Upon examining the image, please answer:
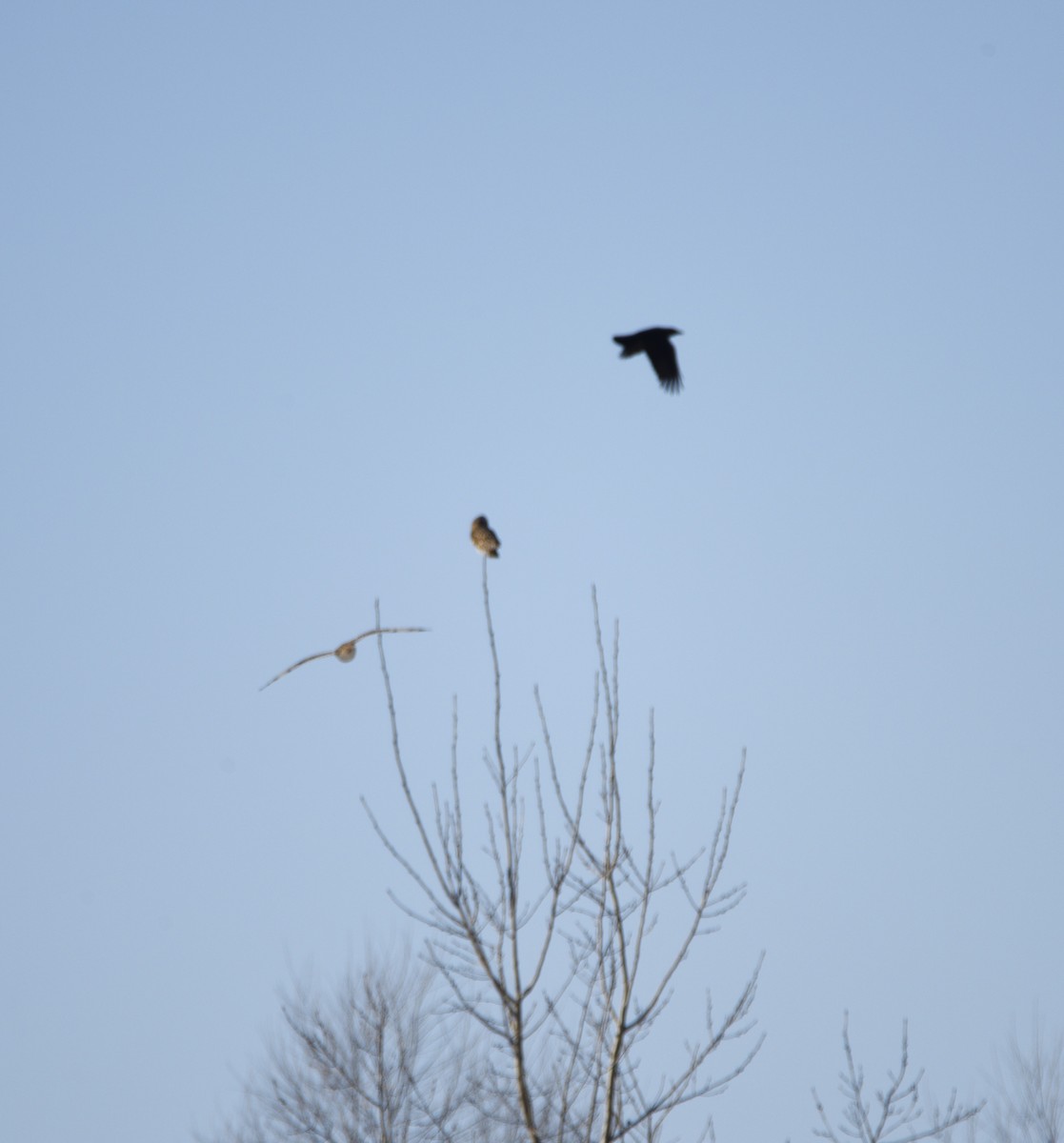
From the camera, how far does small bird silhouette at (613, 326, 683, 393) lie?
990 cm

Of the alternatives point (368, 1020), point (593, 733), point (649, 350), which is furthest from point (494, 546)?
point (368, 1020)

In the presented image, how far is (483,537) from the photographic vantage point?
7.07 meters

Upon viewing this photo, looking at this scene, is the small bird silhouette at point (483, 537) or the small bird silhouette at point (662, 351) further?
the small bird silhouette at point (662, 351)

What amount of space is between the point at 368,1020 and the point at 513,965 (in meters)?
10.3

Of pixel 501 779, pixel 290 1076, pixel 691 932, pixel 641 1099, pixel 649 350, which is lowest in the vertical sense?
pixel 641 1099

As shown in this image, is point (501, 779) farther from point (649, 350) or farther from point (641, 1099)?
point (649, 350)

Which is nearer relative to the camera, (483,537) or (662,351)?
(483,537)

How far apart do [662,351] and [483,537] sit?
131 inches

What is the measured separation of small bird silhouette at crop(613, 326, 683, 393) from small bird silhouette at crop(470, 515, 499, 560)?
311 centimetres

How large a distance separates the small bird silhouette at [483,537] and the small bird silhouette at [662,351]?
3113mm

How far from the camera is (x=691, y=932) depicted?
5.20 metres

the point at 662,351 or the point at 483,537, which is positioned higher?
the point at 662,351

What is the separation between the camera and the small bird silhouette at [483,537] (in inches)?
278

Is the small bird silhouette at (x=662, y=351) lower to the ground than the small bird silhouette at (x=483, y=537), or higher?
higher
